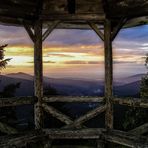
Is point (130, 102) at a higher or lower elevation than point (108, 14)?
lower

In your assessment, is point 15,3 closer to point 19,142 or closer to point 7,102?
point 7,102

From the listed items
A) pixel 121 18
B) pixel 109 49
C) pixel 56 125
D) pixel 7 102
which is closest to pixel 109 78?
pixel 109 49

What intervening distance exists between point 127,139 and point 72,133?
1.67 meters

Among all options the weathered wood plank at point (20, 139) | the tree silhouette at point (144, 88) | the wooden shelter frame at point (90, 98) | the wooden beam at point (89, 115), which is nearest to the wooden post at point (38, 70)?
the wooden shelter frame at point (90, 98)

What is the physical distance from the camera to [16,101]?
35.7 ft

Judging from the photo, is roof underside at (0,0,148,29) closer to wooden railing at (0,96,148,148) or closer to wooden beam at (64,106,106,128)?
wooden railing at (0,96,148,148)

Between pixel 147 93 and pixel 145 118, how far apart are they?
103 centimetres

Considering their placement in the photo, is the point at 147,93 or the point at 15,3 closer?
the point at 15,3

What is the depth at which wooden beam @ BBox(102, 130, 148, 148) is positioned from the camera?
10461mm

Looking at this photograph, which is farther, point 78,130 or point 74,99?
point 74,99

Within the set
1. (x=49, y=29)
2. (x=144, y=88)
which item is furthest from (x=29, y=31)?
(x=144, y=88)

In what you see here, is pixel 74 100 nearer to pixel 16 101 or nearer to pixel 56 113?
pixel 56 113

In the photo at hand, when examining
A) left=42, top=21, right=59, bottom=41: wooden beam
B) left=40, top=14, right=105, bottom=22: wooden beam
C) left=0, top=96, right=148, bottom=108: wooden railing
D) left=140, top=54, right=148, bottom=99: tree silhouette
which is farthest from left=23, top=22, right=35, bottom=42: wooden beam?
left=140, top=54, right=148, bottom=99: tree silhouette

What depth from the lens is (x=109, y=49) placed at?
11742mm
